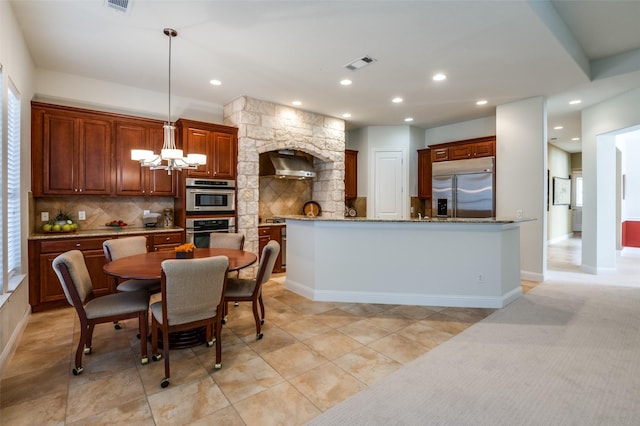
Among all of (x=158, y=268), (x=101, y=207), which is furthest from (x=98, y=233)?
(x=158, y=268)

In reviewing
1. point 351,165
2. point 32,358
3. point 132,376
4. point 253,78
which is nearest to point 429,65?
point 253,78

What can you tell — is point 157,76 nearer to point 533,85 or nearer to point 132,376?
point 132,376

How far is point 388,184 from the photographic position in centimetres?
703

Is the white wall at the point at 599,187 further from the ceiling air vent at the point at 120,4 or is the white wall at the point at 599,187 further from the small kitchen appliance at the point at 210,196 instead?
the ceiling air vent at the point at 120,4

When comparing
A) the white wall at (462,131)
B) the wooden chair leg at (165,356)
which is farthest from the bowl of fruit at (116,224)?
the white wall at (462,131)

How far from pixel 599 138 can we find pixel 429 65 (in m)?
3.82

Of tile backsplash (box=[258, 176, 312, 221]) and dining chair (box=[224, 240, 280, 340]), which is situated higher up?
tile backsplash (box=[258, 176, 312, 221])

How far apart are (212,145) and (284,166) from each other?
4.36 feet

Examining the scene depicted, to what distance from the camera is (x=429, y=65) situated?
154 inches

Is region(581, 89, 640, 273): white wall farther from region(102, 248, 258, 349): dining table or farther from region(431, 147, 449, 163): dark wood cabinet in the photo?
region(102, 248, 258, 349): dining table

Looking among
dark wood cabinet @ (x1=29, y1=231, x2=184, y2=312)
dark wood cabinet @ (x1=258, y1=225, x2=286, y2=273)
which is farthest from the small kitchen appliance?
dark wood cabinet @ (x1=29, y1=231, x2=184, y2=312)

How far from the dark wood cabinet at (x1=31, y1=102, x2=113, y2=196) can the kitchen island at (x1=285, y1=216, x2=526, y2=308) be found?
9.61ft

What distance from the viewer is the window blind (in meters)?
3.05

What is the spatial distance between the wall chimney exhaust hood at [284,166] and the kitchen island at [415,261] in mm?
1762
